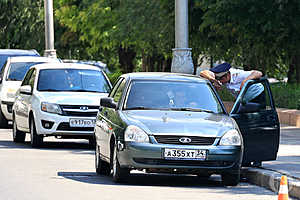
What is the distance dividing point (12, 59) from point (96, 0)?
18998 mm

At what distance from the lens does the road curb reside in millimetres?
11273

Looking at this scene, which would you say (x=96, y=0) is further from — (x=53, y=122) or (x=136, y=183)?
(x=136, y=183)

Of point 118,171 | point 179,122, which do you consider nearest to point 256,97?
point 179,122

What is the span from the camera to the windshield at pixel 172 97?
12.8 meters

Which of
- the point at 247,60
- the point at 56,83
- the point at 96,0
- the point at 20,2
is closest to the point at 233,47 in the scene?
the point at 247,60

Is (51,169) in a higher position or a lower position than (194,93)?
lower

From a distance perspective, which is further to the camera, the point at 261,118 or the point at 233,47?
the point at 233,47

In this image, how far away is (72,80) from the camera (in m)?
19.1

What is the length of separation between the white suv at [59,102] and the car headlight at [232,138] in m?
5.93

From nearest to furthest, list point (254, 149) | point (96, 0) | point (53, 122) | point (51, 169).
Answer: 1. point (254, 149)
2. point (51, 169)
3. point (53, 122)
4. point (96, 0)

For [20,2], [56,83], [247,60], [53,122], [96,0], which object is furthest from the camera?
[20,2]

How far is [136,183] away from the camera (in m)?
12.3

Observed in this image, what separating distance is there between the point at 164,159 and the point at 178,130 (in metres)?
0.39

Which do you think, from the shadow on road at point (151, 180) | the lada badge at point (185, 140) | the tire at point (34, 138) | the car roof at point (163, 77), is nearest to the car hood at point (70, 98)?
the tire at point (34, 138)
